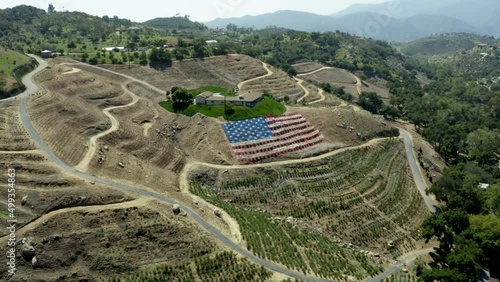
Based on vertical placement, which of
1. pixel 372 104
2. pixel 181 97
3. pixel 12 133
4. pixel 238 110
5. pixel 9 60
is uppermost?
pixel 9 60

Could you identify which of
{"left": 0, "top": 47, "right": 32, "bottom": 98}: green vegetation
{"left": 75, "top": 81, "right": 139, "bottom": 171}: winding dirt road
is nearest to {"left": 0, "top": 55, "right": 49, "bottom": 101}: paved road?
{"left": 0, "top": 47, "right": 32, "bottom": 98}: green vegetation

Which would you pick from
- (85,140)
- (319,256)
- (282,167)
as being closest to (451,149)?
(282,167)

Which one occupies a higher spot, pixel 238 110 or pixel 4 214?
pixel 238 110

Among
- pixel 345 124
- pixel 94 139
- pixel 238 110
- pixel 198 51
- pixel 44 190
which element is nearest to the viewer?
pixel 44 190

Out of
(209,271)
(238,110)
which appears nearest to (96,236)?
(209,271)

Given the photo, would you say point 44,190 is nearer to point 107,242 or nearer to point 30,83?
point 107,242

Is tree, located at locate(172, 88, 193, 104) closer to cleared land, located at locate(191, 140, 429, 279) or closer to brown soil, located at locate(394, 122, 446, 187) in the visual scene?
cleared land, located at locate(191, 140, 429, 279)
